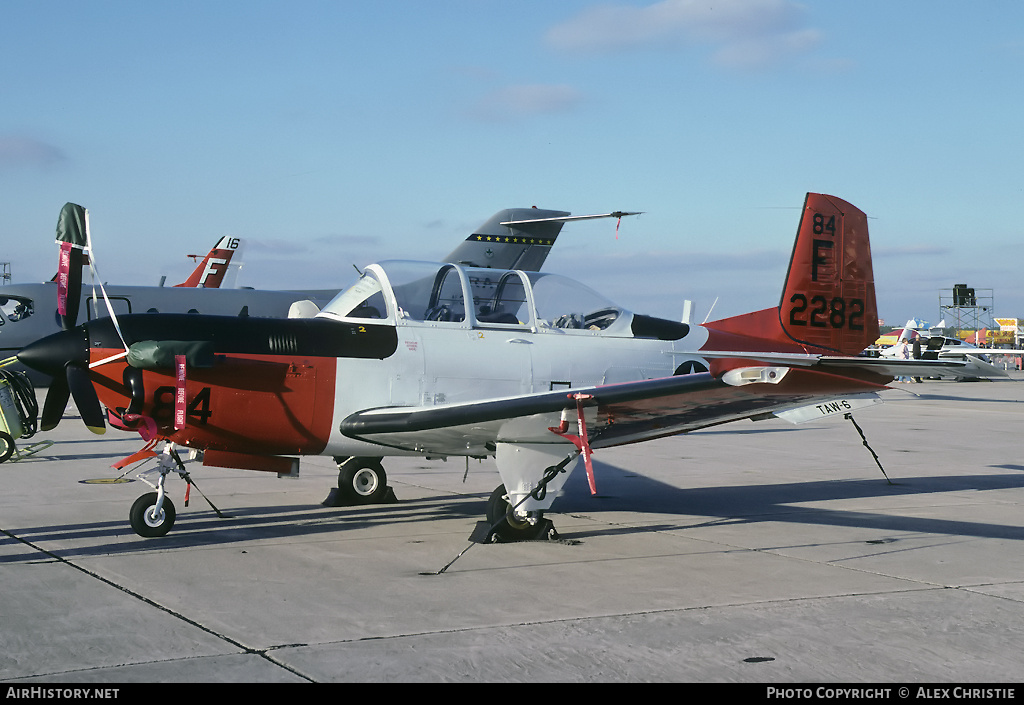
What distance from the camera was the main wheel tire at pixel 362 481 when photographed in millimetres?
9891

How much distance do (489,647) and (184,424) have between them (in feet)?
12.4

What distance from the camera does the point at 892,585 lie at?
20.8 feet

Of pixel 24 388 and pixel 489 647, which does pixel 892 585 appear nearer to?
pixel 489 647

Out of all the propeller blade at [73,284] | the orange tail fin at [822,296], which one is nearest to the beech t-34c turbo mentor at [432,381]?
A: the propeller blade at [73,284]

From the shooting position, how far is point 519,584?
20.8 ft

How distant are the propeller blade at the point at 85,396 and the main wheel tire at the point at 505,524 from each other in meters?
3.17

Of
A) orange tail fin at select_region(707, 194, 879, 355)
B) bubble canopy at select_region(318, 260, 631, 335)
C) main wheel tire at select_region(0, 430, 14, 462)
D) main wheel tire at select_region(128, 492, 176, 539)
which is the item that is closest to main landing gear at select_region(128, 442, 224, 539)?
main wheel tire at select_region(128, 492, 176, 539)

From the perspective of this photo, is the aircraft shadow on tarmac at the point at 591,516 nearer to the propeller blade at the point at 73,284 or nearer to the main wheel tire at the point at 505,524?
the main wheel tire at the point at 505,524

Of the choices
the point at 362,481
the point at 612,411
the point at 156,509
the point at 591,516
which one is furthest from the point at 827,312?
the point at 156,509

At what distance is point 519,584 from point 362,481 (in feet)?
13.0

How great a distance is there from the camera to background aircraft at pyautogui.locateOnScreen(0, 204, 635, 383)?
24.1m

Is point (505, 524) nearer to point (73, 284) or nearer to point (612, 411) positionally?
point (612, 411)
